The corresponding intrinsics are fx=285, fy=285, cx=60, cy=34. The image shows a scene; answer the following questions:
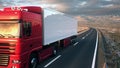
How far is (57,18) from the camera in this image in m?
23.4

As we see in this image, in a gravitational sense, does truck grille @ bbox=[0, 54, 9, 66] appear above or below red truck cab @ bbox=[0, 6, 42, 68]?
below

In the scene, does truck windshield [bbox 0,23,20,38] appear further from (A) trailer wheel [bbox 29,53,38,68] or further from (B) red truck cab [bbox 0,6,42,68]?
(A) trailer wheel [bbox 29,53,38,68]

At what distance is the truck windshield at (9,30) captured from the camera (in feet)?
45.9

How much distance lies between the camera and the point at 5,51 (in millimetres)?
13961

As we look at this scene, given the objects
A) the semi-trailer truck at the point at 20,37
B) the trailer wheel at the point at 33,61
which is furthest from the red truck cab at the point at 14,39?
the trailer wheel at the point at 33,61

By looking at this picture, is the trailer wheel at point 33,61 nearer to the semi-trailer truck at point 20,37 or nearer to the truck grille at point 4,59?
the semi-trailer truck at point 20,37

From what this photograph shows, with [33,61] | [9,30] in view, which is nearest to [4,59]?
[9,30]

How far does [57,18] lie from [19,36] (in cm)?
973

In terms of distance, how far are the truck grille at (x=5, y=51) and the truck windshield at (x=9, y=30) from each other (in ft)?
1.46

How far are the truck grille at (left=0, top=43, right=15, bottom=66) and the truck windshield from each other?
45cm

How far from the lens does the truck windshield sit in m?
14.0

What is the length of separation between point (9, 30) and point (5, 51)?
1047 mm

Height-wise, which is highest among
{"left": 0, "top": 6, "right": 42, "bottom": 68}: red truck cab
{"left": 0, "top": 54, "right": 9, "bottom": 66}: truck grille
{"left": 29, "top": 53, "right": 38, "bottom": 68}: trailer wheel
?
{"left": 0, "top": 6, "right": 42, "bottom": 68}: red truck cab

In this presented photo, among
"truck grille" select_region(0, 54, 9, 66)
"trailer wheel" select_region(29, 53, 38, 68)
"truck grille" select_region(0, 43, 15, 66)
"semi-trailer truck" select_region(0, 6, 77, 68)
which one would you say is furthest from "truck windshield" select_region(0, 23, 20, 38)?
"trailer wheel" select_region(29, 53, 38, 68)
